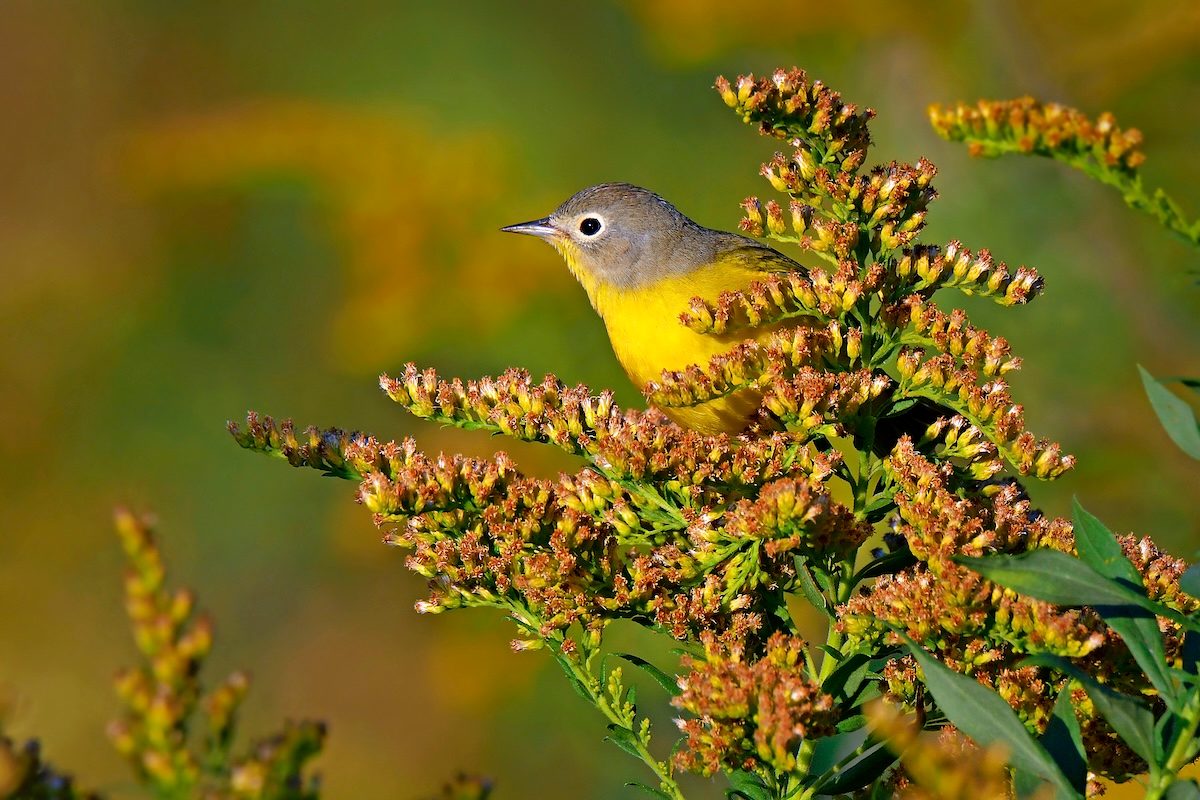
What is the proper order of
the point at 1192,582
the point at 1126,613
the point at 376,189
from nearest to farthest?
the point at 1192,582
the point at 1126,613
the point at 376,189

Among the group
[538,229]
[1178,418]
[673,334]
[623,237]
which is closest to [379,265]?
[538,229]

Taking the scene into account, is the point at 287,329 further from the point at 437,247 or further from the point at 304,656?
the point at 304,656

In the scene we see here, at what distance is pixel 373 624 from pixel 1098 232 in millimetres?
3021

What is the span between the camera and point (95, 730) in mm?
3977

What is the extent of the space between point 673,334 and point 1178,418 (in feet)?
5.32

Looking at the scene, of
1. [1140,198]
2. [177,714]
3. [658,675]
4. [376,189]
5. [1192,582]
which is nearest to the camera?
[177,714]

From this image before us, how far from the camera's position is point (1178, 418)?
1.11 m

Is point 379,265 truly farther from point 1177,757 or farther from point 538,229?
point 1177,757

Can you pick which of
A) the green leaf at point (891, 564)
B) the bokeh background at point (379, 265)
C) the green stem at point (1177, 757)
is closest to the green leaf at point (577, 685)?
the green leaf at point (891, 564)

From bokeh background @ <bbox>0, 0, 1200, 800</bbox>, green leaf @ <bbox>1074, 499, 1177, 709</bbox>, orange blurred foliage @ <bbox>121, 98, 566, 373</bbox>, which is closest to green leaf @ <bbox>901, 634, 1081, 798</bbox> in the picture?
green leaf @ <bbox>1074, 499, 1177, 709</bbox>

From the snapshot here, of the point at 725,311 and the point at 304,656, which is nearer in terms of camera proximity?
the point at 725,311

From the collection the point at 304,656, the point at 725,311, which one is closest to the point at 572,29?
the point at 304,656

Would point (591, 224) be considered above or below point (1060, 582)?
above

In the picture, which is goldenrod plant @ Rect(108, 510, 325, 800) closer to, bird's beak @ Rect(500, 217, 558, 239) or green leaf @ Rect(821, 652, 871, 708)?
green leaf @ Rect(821, 652, 871, 708)
